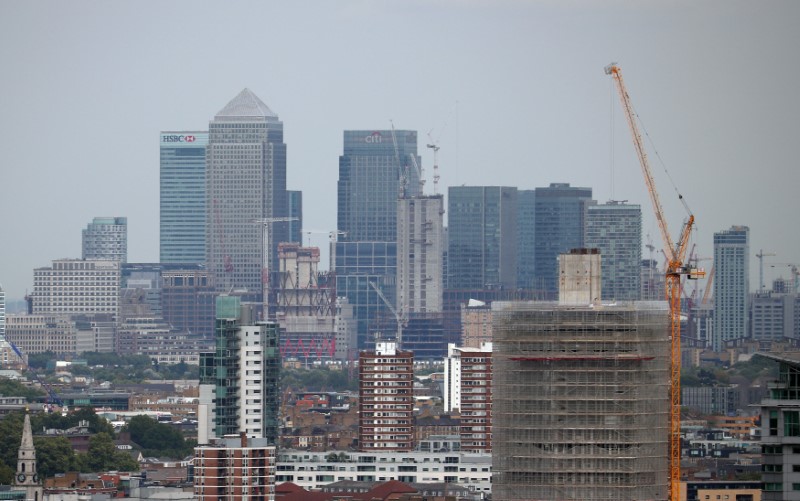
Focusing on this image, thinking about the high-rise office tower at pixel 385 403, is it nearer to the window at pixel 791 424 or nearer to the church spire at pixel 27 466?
the church spire at pixel 27 466

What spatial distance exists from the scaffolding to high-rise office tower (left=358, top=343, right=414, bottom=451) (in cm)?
7980

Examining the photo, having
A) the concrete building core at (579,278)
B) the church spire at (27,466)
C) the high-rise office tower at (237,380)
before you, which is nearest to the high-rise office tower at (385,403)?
the church spire at (27,466)

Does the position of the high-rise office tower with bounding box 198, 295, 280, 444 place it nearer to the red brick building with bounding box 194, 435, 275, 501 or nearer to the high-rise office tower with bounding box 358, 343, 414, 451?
the red brick building with bounding box 194, 435, 275, 501

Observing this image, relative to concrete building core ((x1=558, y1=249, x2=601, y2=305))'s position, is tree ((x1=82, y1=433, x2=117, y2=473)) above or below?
below

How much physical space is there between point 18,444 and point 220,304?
32147 millimetres

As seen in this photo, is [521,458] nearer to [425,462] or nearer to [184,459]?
[425,462]

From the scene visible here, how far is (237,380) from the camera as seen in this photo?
14725 cm

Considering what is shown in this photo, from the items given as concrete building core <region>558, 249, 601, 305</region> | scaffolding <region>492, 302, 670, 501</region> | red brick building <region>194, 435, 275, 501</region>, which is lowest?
red brick building <region>194, 435, 275, 501</region>

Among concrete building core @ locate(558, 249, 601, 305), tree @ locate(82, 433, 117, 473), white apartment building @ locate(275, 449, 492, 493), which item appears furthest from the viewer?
tree @ locate(82, 433, 117, 473)

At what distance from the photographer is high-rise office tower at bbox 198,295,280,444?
482 ft

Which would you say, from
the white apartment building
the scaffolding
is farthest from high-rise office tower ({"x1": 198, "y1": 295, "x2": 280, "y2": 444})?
the scaffolding

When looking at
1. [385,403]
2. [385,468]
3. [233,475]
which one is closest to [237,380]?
[233,475]

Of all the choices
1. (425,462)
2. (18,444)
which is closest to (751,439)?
(425,462)

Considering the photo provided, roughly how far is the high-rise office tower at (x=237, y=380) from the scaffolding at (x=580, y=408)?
42778 mm
